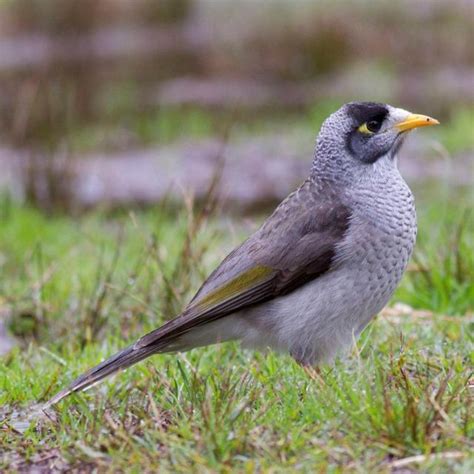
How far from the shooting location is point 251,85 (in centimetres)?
1869

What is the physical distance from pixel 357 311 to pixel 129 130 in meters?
9.95

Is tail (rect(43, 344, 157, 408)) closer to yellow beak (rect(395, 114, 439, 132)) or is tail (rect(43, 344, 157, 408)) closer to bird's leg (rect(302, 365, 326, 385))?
bird's leg (rect(302, 365, 326, 385))

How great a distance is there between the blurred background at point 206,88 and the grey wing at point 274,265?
6.81 ft

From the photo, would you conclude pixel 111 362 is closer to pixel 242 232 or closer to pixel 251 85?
pixel 242 232

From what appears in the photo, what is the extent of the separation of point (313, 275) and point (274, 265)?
182 millimetres

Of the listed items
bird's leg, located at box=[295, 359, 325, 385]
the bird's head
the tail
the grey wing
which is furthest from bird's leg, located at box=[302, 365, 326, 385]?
the bird's head

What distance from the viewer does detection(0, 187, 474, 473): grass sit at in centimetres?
425

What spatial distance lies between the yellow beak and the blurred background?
6.15 feet

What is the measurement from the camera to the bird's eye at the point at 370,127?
5.70 metres

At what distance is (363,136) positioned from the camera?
18.7 feet

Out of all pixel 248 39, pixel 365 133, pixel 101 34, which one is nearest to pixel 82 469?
pixel 365 133

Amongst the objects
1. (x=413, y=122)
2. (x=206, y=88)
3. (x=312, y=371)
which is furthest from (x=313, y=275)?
(x=206, y=88)

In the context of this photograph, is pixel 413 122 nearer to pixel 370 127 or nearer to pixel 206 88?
pixel 370 127

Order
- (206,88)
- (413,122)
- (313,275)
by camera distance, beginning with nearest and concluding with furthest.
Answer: (313,275), (413,122), (206,88)
